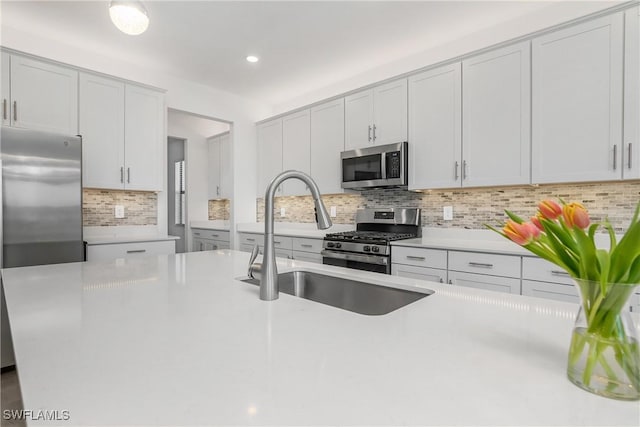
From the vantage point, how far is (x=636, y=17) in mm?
2059

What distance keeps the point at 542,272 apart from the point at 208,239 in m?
4.38

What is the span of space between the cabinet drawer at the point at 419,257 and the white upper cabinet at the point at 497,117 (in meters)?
0.69

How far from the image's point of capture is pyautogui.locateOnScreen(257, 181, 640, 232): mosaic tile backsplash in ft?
7.66

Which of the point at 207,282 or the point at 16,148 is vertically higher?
the point at 16,148

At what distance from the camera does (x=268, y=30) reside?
9.96 ft

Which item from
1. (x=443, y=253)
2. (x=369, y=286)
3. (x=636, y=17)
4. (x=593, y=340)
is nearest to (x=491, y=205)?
(x=443, y=253)

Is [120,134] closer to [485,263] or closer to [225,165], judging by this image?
[225,165]

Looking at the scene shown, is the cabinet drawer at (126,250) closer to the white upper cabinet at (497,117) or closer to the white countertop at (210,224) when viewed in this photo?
the white countertop at (210,224)

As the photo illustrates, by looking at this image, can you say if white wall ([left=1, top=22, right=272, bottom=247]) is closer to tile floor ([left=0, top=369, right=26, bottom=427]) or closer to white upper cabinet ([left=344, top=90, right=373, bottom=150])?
white upper cabinet ([left=344, top=90, right=373, bottom=150])

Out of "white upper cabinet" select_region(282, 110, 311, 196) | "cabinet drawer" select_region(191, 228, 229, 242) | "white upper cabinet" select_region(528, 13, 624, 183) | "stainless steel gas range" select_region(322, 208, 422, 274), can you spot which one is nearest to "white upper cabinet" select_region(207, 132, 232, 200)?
"cabinet drawer" select_region(191, 228, 229, 242)

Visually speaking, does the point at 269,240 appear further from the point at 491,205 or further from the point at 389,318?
the point at 491,205

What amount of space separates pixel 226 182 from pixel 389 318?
455cm

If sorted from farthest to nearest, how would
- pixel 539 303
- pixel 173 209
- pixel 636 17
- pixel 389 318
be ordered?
pixel 173 209
pixel 636 17
pixel 539 303
pixel 389 318

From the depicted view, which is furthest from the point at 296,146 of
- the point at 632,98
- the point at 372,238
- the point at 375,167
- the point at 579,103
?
the point at 632,98
